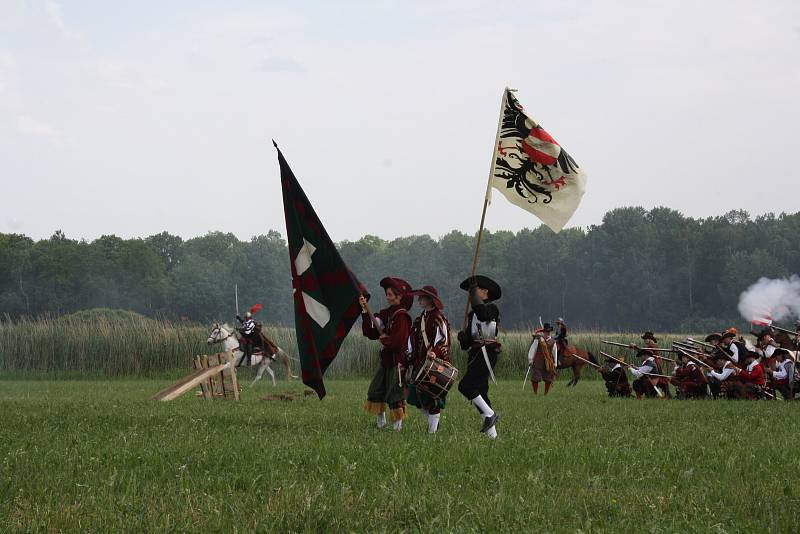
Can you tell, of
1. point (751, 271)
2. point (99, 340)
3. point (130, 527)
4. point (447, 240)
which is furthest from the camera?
point (447, 240)

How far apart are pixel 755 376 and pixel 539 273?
2881 inches

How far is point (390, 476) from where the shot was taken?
8.73m

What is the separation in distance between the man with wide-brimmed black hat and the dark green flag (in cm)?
133

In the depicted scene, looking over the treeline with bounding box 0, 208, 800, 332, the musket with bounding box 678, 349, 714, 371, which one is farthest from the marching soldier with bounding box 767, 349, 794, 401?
the treeline with bounding box 0, 208, 800, 332

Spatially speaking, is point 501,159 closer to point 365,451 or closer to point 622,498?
point 365,451

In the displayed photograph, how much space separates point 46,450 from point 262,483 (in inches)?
113

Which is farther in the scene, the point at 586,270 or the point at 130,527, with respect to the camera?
the point at 586,270

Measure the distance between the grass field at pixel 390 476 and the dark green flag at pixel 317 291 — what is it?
3.20ft

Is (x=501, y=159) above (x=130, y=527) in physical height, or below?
above

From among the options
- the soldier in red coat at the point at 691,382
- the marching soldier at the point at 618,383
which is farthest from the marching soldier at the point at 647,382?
the soldier in red coat at the point at 691,382

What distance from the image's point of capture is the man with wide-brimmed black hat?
12.4 meters

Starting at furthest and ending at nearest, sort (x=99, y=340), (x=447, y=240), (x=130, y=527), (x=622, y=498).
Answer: (x=447, y=240)
(x=99, y=340)
(x=622, y=498)
(x=130, y=527)

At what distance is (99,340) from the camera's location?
36438 millimetres

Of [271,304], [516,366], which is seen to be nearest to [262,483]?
[516,366]
